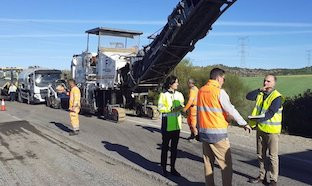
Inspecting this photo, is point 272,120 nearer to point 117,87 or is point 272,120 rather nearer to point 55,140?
point 55,140

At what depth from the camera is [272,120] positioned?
6699mm

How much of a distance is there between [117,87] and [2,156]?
28.8 feet

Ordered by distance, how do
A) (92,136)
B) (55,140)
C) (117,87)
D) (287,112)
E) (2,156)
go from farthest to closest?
1. (287,112)
2. (117,87)
3. (92,136)
4. (55,140)
5. (2,156)

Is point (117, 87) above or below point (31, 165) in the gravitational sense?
above

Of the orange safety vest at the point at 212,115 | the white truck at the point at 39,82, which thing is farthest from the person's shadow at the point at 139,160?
the white truck at the point at 39,82

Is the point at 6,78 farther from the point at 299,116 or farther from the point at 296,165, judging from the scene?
the point at 296,165

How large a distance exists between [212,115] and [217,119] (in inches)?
3.4

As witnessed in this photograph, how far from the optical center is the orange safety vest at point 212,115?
5.63 meters

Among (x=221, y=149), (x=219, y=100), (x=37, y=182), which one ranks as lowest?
(x=37, y=182)

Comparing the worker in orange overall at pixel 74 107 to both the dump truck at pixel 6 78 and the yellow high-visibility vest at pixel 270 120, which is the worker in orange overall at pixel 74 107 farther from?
the dump truck at pixel 6 78

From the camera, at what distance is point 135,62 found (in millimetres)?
17375

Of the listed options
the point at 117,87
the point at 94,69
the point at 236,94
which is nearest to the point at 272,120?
the point at 117,87

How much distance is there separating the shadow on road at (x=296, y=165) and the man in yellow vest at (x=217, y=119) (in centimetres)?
238

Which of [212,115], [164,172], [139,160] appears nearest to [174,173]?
[164,172]
